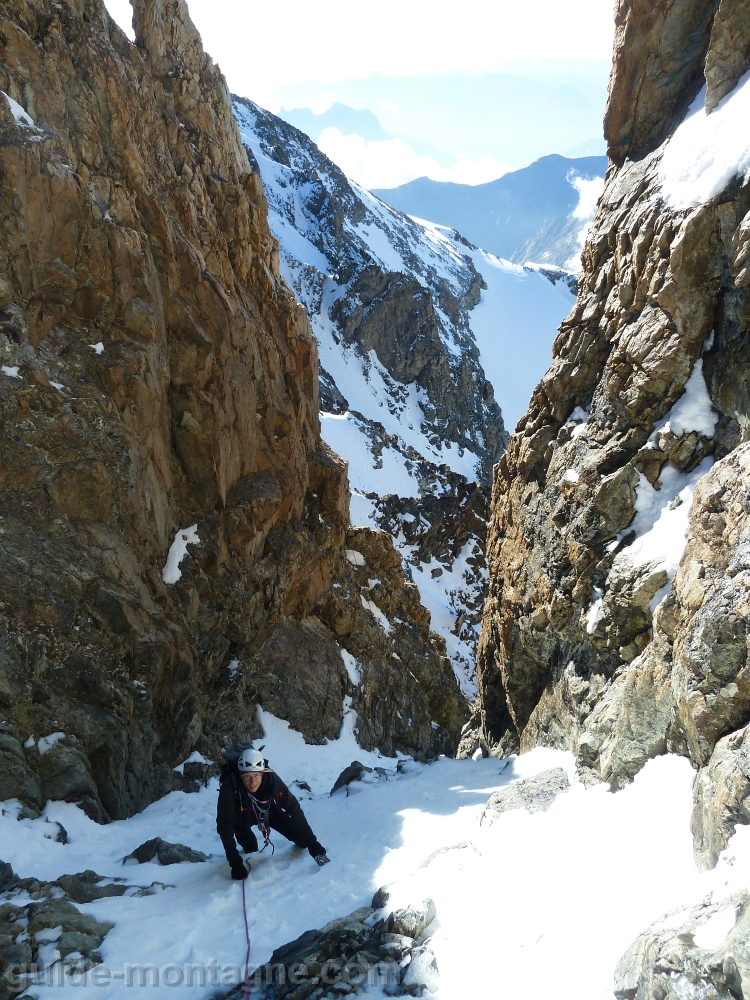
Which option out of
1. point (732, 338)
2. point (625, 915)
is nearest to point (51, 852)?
point (625, 915)

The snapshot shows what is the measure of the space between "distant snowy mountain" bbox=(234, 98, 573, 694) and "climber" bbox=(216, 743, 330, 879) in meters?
31.5

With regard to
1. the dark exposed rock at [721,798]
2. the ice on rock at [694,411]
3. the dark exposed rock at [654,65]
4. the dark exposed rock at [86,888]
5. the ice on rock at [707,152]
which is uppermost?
the dark exposed rock at [654,65]

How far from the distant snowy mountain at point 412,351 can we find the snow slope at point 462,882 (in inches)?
1203

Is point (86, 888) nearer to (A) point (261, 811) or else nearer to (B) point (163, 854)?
(B) point (163, 854)

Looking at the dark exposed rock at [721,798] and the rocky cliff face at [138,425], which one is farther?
the rocky cliff face at [138,425]

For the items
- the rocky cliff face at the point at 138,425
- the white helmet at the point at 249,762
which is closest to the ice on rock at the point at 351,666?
the rocky cliff face at the point at 138,425

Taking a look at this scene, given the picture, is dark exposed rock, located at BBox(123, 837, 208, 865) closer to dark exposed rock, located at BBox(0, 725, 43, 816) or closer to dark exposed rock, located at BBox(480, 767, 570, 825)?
dark exposed rock, located at BBox(0, 725, 43, 816)

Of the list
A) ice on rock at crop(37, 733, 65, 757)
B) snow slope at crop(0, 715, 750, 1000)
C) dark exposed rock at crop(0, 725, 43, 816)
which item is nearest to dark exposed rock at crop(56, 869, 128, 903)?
snow slope at crop(0, 715, 750, 1000)

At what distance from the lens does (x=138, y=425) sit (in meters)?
13.7

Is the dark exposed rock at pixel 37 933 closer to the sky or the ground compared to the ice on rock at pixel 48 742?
closer to the ground

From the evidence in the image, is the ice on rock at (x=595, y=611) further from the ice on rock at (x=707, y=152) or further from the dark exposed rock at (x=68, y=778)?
the dark exposed rock at (x=68, y=778)

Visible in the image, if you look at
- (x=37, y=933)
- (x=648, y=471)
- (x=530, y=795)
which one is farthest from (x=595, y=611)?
(x=37, y=933)

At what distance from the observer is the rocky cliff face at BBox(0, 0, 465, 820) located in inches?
434

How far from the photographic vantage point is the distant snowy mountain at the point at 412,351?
46.8m
